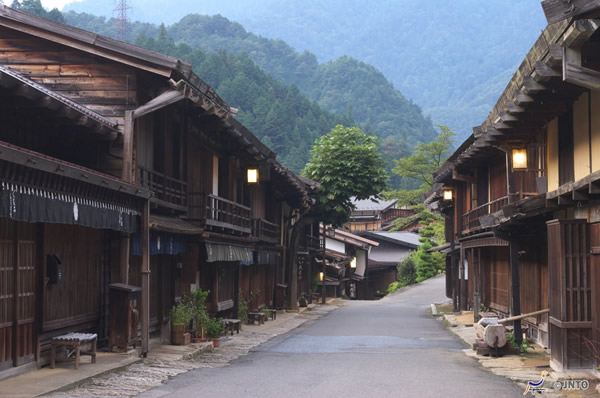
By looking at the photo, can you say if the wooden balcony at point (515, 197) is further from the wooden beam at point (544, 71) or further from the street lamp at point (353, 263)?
the street lamp at point (353, 263)

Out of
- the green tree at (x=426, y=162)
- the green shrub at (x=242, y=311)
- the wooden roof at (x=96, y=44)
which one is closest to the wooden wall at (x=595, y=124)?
the wooden roof at (x=96, y=44)

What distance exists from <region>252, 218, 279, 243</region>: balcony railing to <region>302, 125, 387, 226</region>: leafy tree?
553cm

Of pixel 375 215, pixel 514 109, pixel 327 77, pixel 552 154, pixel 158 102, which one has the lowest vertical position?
pixel 552 154

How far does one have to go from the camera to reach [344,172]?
133 ft

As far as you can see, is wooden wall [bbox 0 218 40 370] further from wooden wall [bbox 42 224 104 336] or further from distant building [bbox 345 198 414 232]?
distant building [bbox 345 198 414 232]

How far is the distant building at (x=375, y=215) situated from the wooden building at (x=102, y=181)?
67343 millimetres

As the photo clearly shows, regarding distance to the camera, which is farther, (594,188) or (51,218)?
(51,218)

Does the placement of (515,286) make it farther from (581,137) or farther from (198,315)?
(198,315)

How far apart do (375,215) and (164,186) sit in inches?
2980

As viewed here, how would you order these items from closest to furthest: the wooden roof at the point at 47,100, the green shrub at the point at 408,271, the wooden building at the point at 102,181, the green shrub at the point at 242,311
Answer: the wooden roof at the point at 47,100 < the wooden building at the point at 102,181 < the green shrub at the point at 242,311 < the green shrub at the point at 408,271

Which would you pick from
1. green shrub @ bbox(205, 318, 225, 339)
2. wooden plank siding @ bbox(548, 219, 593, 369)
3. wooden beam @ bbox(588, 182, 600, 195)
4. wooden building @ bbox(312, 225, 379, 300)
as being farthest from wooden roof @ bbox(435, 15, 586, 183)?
wooden building @ bbox(312, 225, 379, 300)

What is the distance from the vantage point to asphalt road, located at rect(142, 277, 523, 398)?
12406mm

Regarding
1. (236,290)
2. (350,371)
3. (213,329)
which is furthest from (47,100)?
(236,290)

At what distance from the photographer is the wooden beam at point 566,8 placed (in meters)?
8.99
